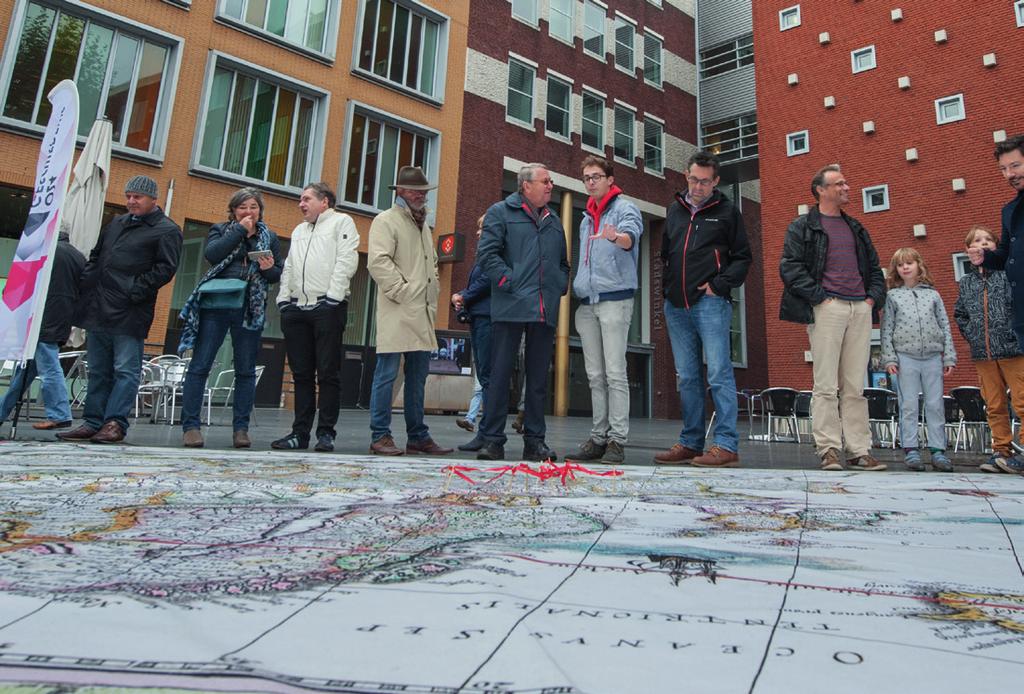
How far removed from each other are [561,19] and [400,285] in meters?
17.3

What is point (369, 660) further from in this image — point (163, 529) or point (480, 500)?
point (480, 500)

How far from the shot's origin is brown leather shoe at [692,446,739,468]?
12.3 feet

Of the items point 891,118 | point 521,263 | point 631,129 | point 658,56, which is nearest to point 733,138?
point 658,56

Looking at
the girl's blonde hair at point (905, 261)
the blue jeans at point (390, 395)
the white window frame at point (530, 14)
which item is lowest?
the blue jeans at point (390, 395)

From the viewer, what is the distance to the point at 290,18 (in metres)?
13.5

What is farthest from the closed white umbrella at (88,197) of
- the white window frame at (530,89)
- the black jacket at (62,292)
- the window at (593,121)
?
the window at (593,121)

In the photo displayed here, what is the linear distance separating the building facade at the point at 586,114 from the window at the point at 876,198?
5635mm

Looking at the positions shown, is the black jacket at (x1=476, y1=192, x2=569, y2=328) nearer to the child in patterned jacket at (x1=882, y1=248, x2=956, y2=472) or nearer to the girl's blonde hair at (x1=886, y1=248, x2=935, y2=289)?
the child in patterned jacket at (x1=882, y1=248, x2=956, y2=472)

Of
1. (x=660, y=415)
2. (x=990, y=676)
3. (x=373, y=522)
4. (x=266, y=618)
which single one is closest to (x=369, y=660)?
(x=266, y=618)

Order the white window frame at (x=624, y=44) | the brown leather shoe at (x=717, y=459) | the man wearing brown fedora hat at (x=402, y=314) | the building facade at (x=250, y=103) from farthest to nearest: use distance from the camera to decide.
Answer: the white window frame at (x=624, y=44) < the building facade at (x=250, y=103) < the man wearing brown fedora hat at (x=402, y=314) < the brown leather shoe at (x=717, y=459)

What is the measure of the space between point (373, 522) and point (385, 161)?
13946mm

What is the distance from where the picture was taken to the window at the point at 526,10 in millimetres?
17719

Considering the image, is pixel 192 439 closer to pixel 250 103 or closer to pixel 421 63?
pixel 250 103

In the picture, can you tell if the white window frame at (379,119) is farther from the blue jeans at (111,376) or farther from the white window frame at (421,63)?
the blue jeans at (111,376)
